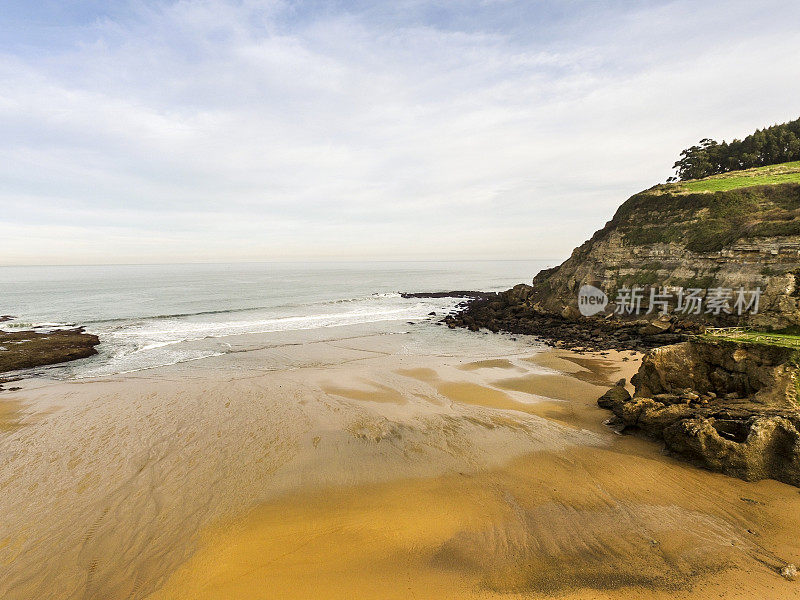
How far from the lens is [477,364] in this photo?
2195cm

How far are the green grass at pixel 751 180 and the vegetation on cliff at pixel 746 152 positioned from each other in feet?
38.1

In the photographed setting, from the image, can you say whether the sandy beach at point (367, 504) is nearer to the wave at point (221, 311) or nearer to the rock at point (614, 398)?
the rock at point (614, 398)

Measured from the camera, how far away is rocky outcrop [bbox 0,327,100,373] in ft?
73.5

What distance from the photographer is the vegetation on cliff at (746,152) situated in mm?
40250

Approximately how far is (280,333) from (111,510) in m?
24.3

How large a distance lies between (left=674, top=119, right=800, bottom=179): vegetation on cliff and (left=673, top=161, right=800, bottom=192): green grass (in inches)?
458

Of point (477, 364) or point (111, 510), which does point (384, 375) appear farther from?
point (111, 510)

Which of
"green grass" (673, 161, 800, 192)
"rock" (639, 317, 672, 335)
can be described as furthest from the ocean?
"green grass" (673, 161, 800, 192)

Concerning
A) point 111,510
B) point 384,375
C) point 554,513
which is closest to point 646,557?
point 554,513

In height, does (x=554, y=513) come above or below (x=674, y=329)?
below

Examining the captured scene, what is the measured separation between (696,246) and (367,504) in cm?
3211

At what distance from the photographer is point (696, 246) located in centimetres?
2716

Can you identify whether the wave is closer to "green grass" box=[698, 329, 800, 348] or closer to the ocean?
the ocean

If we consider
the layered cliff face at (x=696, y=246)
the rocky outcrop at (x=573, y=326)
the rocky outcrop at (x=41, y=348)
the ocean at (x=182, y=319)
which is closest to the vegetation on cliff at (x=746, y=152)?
the layered cliff face at (x=696, y=246)
